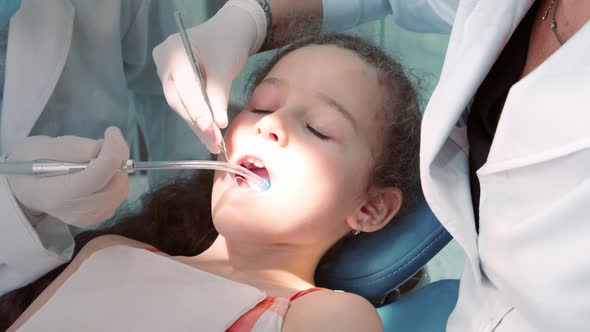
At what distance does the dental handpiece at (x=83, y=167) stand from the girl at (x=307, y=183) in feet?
0.11

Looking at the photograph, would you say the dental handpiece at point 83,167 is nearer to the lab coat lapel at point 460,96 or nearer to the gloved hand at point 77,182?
the gloved hand at point 77,182

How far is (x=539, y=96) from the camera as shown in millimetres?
761

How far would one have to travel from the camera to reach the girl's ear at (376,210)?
128 cm

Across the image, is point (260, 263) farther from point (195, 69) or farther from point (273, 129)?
point (195, 69)

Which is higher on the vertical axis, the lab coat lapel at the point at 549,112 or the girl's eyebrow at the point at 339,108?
the lab coat lapel at the point at 549,112

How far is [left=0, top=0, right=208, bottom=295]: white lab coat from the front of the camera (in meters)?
1.17

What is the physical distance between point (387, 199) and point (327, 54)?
329 millimetres

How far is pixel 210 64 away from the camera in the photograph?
123cm

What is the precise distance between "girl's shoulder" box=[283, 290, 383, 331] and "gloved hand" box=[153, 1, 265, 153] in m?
0.33

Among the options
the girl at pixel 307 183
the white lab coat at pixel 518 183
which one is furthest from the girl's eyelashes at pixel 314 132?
the white lab coat at pixel 518 183

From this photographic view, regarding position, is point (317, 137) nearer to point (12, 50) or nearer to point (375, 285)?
point (375, 285)

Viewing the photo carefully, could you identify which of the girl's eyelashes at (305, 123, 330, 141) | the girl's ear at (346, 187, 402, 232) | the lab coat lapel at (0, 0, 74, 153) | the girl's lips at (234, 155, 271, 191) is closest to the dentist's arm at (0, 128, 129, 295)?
the lab coat lapel at (0, 0, 74, 153)

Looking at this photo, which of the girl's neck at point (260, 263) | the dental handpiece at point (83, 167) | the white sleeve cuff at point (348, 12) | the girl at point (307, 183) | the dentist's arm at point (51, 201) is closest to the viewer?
the dental handpiece at point (83, 167)

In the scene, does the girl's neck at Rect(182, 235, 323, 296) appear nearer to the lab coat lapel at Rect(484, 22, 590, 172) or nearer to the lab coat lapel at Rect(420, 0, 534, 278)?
the lab coat lapel at Rect(420, 0, 534, 278)
